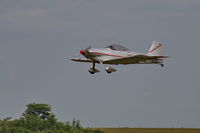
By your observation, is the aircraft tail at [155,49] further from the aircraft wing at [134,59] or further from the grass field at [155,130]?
the grass field at [155,130]

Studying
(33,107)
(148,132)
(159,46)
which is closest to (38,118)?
(33,107)

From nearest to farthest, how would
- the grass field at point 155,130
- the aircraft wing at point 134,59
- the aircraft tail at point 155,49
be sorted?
1. the aircraft wing at point 134,59
2. the aircraft tail at point 155,49
3. the grass field at point 155,130

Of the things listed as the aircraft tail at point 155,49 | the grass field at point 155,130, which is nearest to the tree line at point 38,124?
the grass field at point 155,130

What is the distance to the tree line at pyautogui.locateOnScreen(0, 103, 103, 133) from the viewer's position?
16112cm

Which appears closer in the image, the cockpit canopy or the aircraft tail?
the cockpit canopy

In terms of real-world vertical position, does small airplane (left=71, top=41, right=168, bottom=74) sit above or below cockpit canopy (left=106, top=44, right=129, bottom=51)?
below

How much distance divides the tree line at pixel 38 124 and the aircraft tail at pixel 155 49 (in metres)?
55.1

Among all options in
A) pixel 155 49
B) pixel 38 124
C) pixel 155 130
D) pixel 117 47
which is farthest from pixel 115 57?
pixel 38 124

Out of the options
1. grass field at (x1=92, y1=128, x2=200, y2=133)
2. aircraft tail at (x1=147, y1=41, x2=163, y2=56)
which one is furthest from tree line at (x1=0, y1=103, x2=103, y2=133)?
aircraft tail at (x1=147, y1=41, x2=163, y2=56)

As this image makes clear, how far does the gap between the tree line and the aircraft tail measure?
181ft

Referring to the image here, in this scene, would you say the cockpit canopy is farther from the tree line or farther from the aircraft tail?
the tree line

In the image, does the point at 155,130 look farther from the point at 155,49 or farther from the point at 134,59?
the point at 134,59

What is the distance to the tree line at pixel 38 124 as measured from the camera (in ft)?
529

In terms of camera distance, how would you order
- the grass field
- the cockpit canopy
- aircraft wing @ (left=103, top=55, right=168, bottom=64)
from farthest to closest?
the grass field, the cockpit canopy, aircraft wing @ (left=103, top=55, right=168, bottom=64)
